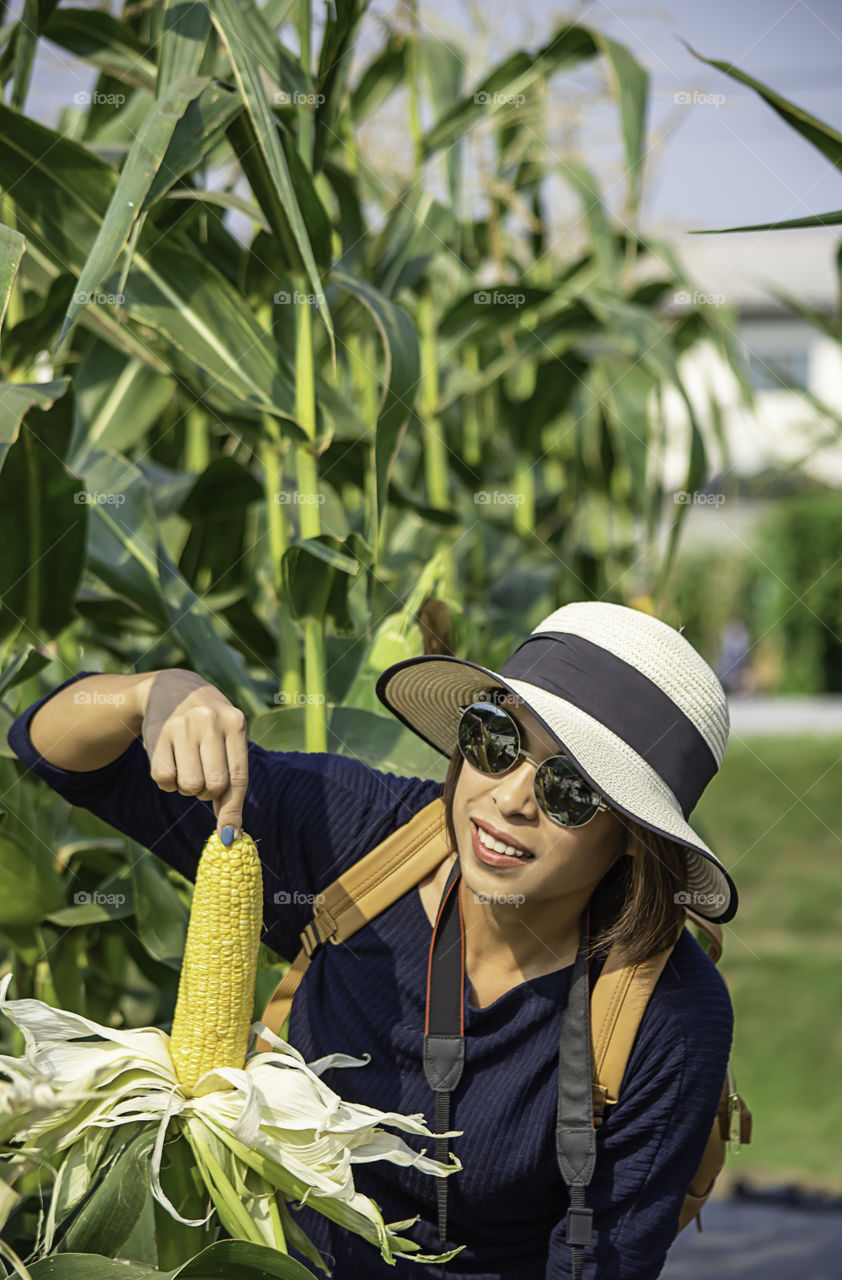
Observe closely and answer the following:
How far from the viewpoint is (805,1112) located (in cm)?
331

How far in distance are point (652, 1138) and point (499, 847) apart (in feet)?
1.03

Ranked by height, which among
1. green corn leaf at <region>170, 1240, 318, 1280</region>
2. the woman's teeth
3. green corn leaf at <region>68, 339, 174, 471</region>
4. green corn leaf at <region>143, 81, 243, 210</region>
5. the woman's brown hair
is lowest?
green corn leaf at <region>170, 1240, 318, 1280</region>

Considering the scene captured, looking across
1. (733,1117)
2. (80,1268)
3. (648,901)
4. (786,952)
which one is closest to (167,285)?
(648,901)

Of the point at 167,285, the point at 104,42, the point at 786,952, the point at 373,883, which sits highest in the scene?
the point at 104,42

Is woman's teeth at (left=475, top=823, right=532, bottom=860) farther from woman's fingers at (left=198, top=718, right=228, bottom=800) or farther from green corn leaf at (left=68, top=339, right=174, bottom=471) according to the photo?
green corn leaf at (left=68, top=339, right=174, bottom=471)

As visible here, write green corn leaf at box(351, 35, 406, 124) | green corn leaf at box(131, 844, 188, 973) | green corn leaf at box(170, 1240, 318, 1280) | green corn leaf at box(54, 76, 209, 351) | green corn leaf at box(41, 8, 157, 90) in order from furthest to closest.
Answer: green corn leaf at box(351, 35, 406, 124), green corn leaf at box(41, 8, 157, 90), green corn leaf at box(131, 844, 188, 973), green corn leaf at box(54, 76, 209, 351), green corn leaf at box(170, 1240, 318, 1280)

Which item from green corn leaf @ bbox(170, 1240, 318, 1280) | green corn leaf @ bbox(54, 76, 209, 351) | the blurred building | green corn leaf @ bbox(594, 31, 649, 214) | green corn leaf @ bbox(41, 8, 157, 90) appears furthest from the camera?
the blurred building

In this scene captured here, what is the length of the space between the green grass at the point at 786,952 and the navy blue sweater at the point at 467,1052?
69 cm

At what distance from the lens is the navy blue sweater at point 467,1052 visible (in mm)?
1098

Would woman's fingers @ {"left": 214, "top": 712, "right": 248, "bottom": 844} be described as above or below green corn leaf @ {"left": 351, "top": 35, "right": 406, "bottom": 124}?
below

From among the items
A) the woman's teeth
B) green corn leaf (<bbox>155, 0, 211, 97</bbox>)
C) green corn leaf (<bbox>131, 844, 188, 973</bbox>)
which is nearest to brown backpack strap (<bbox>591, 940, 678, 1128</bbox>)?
the woman's teeth

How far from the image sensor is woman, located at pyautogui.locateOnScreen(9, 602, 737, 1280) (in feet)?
3.45

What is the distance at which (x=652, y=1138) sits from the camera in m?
1.10

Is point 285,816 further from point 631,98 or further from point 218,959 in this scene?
point 631,98
